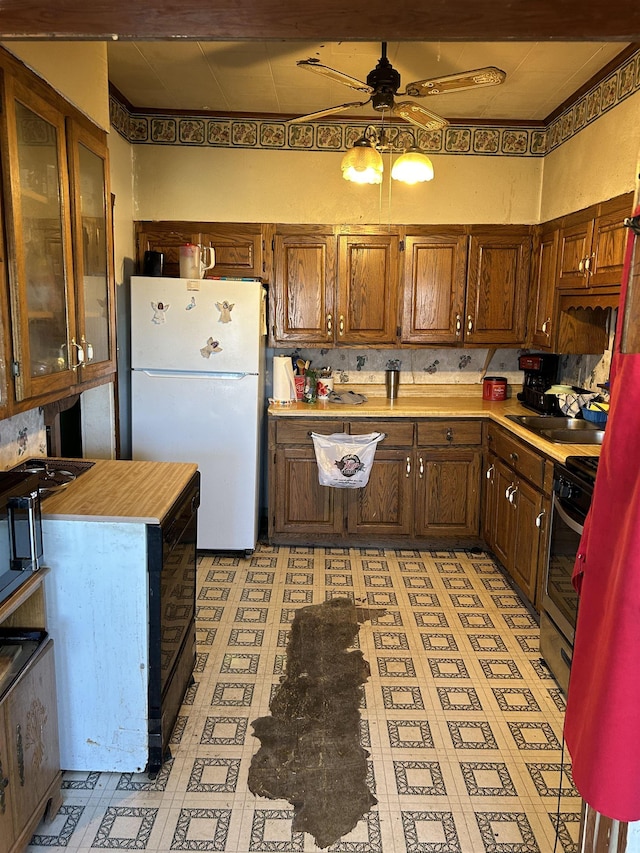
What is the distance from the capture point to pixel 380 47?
2754mm

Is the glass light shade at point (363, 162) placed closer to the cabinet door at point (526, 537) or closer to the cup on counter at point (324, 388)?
the cup on counter at point (324, 388)

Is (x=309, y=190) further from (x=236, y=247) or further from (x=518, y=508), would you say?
(x=518, y=508)

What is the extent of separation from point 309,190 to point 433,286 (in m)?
0.99

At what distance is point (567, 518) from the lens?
7.88 ft

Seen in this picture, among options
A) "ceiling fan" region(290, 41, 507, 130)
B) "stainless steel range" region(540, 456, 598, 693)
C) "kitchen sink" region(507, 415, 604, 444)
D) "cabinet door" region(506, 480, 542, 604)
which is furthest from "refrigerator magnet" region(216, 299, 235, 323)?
"stainless steel range" region(540, 456, 598, 693)

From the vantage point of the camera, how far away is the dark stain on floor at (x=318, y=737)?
1881mm

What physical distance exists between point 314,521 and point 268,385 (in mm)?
971

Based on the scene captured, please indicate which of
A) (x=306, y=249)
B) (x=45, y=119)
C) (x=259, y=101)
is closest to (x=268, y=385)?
(x=306, y=249)

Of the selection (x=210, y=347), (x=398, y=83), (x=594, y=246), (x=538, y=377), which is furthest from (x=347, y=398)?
(x=398, y=83)

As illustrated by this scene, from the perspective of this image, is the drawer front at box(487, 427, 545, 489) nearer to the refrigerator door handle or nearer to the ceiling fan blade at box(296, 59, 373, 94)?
the refrigerator door handle

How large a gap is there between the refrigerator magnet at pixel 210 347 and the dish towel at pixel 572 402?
1966 mm

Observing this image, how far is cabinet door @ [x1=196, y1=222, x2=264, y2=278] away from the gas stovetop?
1.79 meters

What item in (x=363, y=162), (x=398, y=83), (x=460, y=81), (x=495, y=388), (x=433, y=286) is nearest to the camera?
(x=460, y=81)

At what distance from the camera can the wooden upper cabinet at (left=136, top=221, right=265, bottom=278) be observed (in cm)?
381
